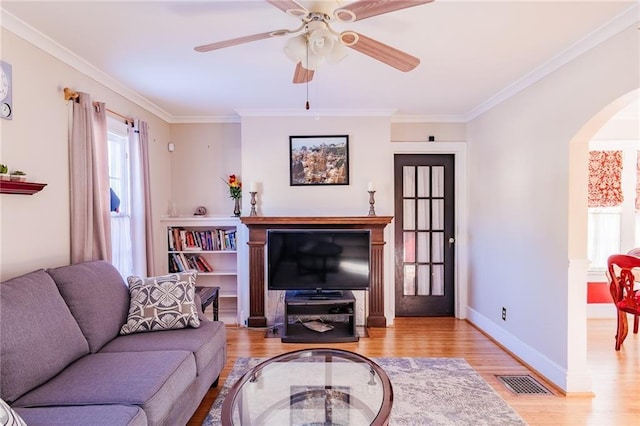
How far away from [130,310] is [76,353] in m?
0.53

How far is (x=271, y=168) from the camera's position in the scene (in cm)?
430

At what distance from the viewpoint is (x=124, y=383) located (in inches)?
69.9

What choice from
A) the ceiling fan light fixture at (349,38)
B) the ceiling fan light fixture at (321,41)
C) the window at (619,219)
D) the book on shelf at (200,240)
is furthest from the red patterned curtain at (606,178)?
the book on shelf at (200,240)

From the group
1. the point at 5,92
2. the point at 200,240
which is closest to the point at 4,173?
the point at 5,92

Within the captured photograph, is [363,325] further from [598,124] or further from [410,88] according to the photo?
[598,124]

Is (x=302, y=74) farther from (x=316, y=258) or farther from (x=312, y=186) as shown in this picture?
(x=316, y=258)

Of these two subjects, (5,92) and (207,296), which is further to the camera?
(207,296)

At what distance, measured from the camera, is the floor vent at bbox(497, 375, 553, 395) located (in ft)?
8.94

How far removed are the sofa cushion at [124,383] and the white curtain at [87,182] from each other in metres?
0.98

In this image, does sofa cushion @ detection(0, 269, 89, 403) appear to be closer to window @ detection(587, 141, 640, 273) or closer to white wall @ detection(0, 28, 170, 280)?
white wall @ detection(0, 28, 170, 280)

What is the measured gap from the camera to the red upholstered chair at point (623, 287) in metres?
3.24

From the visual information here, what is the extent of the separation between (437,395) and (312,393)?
1105mm

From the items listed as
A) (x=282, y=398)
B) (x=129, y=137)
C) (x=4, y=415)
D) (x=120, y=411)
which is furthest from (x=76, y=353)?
(x=129, y=137)

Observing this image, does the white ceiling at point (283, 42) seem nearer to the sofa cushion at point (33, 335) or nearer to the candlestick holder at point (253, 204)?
the candlestick holder at point (253, 204)
